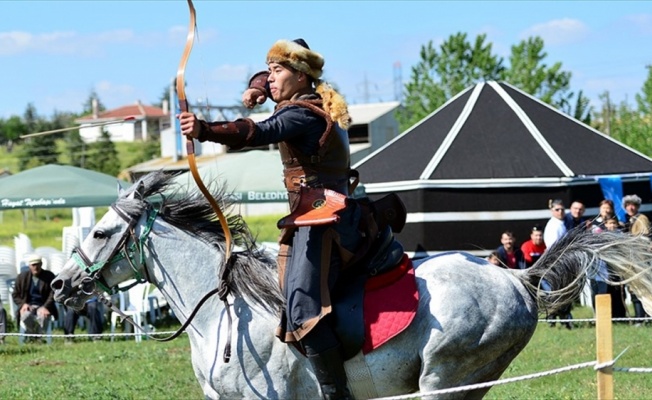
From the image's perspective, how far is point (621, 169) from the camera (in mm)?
17031

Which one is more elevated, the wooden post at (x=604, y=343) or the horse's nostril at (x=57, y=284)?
the horse's nostril at (x=57, y=284)

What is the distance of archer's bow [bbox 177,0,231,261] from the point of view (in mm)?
5230

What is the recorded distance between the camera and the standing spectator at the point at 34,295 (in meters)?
14.6

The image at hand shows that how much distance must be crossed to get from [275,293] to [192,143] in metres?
0.97

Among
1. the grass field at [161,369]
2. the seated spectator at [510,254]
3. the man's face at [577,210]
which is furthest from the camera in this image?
the man's face at [577,210]

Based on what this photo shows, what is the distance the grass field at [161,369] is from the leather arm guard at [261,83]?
4.18m

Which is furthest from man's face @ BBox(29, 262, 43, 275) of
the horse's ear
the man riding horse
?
the man riding horse

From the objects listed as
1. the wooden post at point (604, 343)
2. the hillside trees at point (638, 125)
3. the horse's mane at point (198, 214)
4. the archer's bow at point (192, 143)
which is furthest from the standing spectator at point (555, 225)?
the hillside trees at point (638, 125)

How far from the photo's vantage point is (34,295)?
14.8 meters

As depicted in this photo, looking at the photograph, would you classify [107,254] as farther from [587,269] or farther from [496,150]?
[496,150]

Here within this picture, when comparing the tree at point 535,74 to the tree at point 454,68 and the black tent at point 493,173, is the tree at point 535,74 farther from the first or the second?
the black tent at point 493,173

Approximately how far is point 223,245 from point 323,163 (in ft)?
2.81

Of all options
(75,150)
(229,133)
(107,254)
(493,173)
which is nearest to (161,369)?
(107,254)

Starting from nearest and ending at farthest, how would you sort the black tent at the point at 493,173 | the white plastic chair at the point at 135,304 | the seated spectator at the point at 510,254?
the seated spectator at the point at 510,254 < the white plastic chair at the point at 135,304 < the black tent at the point at 493,173
